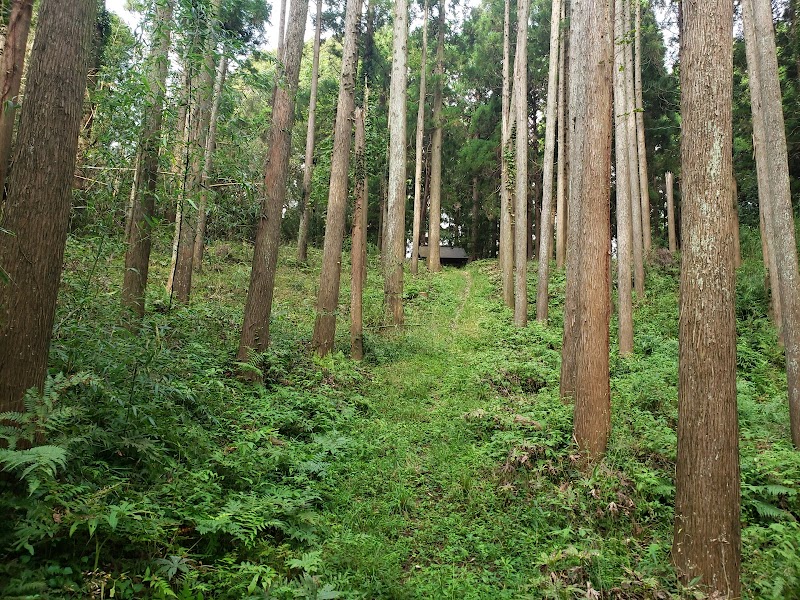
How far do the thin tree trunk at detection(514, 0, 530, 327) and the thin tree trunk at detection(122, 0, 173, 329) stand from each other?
912 cm

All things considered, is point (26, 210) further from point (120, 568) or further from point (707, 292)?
point (707, 292)

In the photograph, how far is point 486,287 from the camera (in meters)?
19.9

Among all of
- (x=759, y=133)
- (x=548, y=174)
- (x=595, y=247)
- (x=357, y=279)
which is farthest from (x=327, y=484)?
(x=548, y=174)

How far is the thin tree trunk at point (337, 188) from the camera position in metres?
9.54

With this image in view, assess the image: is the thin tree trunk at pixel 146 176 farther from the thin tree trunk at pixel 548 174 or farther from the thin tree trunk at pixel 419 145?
the thin tree trunk at pixel 419 145

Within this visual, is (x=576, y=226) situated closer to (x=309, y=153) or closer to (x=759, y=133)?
(x=759, y=133)

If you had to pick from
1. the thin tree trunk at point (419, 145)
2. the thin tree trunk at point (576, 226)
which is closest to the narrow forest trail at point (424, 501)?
the thin tree trunk at point (576, 226)

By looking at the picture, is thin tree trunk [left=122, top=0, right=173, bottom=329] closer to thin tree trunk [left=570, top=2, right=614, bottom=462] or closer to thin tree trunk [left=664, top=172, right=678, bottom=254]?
thin tree trunk [left=570, top=2, right=614, bottom=462]

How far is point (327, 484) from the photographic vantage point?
494 cm

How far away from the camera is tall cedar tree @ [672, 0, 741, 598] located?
3746 millimetres

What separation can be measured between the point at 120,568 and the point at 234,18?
54.1ft

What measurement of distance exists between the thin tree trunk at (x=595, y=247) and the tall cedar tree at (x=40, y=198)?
518 cm

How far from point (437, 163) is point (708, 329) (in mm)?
21396

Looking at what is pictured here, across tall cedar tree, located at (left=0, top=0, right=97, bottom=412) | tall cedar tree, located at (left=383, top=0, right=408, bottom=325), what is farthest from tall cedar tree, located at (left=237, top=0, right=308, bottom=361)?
tall cedar tree, located at (left=383, top=0, right=408, bottom=325)
